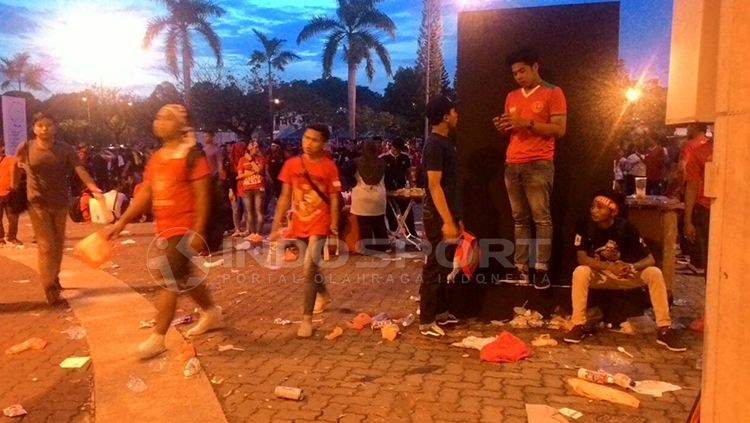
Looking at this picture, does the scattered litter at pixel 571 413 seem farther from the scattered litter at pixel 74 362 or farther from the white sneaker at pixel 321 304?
the scattered litter at pixel 74 362

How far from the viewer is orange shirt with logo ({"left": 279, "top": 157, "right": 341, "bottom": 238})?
5703mm

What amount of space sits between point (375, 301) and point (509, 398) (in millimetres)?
2932

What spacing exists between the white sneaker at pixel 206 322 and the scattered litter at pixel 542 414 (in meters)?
3.03

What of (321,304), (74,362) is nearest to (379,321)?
(321,304)

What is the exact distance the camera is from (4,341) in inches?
220

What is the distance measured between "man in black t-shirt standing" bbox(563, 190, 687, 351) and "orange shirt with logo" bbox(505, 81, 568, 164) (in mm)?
649

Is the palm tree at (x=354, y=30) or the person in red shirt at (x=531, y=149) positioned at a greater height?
the palm tree at (x=354, y=30)

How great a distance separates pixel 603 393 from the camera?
416 cm

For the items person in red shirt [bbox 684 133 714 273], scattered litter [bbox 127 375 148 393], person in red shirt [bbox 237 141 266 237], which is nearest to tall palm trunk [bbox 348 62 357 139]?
person in red shirt [bbox 237 141 266 237]

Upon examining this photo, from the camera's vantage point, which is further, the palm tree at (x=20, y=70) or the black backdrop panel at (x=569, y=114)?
the palm tree at (x=20, y=70)

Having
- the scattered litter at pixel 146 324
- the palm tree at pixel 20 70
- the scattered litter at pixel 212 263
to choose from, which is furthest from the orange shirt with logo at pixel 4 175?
the palm tree at pixel 20 70

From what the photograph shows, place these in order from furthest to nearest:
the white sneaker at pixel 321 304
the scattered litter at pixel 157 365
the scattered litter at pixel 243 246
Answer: the scattered litter at pixel 243 246 → the white sneaker at pixel 321 304 → the scattered litter at pixel 157 365

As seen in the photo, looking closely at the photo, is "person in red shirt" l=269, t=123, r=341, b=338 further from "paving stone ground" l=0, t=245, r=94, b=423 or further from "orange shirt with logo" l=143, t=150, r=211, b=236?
"paving stone ground" l=0, t=245, r=94, b=423

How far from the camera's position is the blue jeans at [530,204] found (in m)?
5.59
